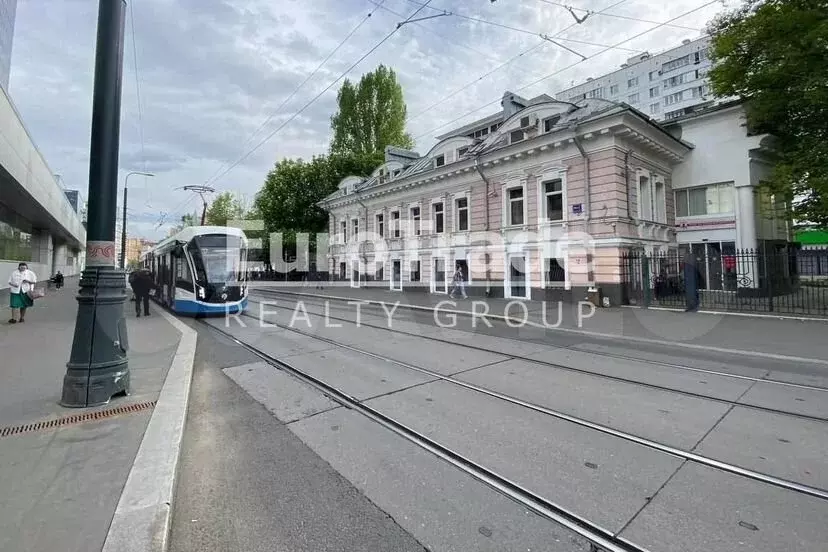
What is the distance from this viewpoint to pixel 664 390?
5.64 metres

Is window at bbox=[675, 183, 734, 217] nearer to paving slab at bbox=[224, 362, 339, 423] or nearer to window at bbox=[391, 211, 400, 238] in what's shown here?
window at bbox=[391, 211, 400, 238]

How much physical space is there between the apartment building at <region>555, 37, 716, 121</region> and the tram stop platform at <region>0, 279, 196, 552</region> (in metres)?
58.8

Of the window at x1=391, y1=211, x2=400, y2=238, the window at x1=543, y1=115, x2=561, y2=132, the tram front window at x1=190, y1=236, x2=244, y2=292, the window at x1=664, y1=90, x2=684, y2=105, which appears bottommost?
the tram front window at x1=190, y1=236, x2=244, y2=292

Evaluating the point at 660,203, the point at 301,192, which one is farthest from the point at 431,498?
the point at 301,192

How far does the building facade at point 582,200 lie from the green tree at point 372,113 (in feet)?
51.5

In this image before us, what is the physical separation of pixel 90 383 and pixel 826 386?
10.1 m

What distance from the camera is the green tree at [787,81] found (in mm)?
14141

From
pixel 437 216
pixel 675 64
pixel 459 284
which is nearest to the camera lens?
pixel 459 284

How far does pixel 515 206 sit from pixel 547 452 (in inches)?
702

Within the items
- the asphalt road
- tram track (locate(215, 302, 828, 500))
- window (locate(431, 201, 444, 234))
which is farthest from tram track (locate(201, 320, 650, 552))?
window (locate(431, 201, 444, 234))

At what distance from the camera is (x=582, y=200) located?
1723 cm

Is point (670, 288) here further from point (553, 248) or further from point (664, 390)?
point (664, 390)

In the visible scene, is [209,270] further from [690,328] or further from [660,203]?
[660,203]

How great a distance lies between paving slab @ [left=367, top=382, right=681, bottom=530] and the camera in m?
3.00
